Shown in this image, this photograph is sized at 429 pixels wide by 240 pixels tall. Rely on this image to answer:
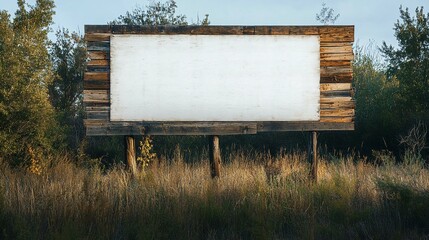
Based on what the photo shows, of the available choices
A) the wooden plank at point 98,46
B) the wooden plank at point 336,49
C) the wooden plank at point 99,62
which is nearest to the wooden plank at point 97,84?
the wooden plank at point 99,62

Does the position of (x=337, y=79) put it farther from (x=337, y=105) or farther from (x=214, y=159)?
(x=214, y=159)

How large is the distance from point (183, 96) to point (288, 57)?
8.40ft

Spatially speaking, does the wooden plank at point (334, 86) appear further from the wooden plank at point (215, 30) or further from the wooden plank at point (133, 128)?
the wooden plank at point (133, 128)

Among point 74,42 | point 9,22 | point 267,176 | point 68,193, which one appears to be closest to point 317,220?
point 267,176

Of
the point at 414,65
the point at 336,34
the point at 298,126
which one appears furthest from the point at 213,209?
the point at 414,65

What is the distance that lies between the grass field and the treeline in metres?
2.82

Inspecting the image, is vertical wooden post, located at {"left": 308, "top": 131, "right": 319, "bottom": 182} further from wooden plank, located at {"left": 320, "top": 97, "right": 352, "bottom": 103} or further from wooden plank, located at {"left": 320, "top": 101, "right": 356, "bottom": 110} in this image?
wooden plank, located at {"left": 320, "top": 97, "right": 352, "bottom": 103}

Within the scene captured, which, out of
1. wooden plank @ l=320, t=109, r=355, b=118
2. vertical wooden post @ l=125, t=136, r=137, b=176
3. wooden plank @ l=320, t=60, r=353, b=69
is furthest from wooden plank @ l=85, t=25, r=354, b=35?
vertical wooden post @ l=125, t=136, r=137, b=176

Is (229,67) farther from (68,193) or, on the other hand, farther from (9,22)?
(9,22)

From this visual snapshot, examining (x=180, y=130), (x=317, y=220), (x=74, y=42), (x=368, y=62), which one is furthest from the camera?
(x=368, y=62)

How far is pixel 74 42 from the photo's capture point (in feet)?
76.9

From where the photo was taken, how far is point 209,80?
13367 mm

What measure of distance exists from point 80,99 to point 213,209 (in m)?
15.0

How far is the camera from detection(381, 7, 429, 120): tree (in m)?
18.9
